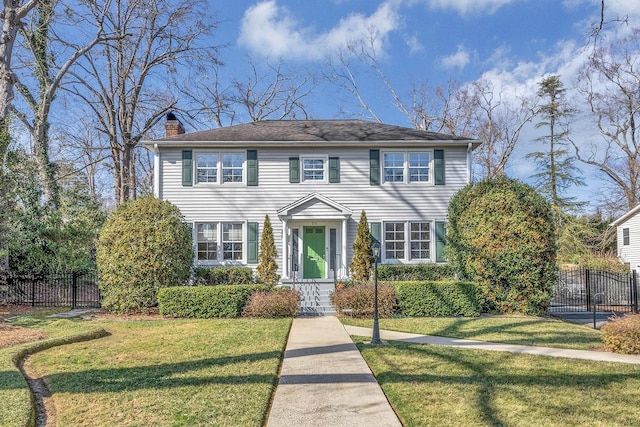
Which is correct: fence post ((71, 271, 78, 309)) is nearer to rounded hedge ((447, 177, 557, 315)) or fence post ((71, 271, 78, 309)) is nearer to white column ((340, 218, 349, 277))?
white column ((340, 218, 349, 277))

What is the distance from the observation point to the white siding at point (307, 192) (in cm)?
1476

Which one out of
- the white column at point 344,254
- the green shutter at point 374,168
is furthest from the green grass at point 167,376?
the green shutter at point 374,168

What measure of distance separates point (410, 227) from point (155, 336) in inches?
391

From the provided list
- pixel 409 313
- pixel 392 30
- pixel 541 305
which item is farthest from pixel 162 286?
pixel 392 30

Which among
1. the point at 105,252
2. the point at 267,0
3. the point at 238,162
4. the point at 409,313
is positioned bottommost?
the point at 409,313

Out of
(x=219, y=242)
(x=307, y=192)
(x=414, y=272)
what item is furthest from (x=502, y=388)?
(x=219, y=242)

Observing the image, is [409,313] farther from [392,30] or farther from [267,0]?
[392,30]

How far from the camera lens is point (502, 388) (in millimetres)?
4812

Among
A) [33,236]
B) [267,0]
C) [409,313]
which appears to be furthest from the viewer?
[267,0]

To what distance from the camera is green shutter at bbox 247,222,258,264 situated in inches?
567

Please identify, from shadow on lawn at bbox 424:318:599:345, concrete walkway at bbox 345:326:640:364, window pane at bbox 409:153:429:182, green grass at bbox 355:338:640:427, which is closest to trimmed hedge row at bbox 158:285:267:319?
concrete walkway at bbox 345:326:640:364

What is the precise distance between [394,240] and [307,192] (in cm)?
375

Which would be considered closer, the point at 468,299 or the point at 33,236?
the point at 468,299

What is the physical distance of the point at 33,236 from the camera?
12422 mm
